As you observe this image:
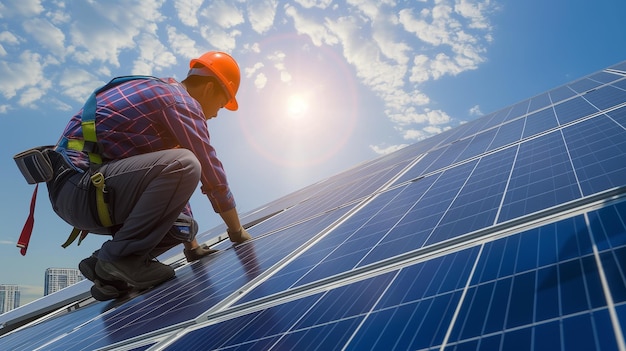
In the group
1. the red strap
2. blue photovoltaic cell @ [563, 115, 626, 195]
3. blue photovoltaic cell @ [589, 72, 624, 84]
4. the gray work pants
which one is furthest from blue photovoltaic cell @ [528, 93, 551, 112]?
the red strap

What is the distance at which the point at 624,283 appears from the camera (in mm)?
1196

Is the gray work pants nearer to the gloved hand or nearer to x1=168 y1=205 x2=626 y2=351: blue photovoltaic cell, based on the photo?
the gloved hand

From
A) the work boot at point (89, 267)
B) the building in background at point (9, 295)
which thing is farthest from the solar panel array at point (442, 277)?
the building in background at point (9, 295)

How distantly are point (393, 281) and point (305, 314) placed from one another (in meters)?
0.42

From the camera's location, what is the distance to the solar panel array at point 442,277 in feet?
4.29

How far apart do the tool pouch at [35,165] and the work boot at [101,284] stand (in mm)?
877

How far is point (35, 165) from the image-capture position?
3951 millimetres

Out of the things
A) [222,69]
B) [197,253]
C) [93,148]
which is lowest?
[197,253]

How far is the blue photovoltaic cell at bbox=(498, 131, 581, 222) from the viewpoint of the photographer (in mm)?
2342

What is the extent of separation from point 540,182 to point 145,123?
3.21 m

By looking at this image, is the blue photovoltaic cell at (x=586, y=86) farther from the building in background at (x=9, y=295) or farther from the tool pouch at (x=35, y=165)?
the building in background at (x=9, y=295)

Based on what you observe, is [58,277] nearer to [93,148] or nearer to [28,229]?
[28,229]

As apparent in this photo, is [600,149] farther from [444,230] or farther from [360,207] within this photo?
[360,207]

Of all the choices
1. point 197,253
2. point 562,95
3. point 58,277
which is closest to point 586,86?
point 562,95
